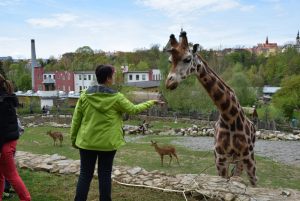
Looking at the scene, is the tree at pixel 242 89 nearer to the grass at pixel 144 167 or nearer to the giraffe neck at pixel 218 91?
the grass at pixel 144 167

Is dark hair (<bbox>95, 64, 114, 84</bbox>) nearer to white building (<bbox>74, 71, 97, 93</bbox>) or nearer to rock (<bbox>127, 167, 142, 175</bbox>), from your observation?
rock (<bbox>127, 167, 142, 175</bbox>)

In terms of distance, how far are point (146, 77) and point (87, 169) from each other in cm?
6640

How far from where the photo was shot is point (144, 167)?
13.9 m

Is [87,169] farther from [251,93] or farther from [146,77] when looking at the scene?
[146,77]

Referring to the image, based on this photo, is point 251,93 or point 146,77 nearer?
point 251,93

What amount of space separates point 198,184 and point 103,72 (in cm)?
258

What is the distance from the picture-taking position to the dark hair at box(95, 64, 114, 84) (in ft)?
14.9

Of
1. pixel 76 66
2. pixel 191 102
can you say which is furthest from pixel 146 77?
pixel 191 102

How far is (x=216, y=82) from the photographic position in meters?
6.02

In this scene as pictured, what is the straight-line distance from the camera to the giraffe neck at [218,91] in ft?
19.4

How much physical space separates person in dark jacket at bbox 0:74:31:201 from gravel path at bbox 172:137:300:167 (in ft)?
41.6

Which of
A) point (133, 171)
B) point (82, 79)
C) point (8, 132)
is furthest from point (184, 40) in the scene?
point (82, 79)

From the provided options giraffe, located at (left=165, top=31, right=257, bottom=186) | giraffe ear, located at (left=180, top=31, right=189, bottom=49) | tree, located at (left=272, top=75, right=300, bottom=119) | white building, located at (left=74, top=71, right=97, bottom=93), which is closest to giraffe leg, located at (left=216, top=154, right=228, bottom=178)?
giraffe, located at (left=165, top=31, right=257, bottom=186)

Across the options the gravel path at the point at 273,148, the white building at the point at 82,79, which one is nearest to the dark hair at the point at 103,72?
the gravel path at the point at 273,148
